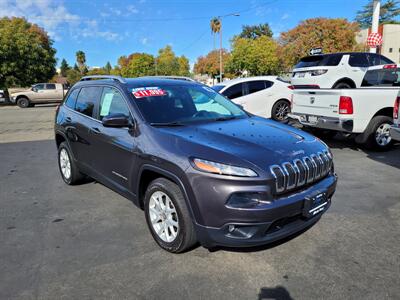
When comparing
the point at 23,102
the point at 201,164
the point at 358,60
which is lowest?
the point at 23,102

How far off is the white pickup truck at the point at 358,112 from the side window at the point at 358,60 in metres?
4.48

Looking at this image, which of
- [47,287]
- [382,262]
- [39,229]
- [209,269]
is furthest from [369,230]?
[39,229]

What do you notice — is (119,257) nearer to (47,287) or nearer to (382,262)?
(47,287)

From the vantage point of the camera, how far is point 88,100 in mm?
4746

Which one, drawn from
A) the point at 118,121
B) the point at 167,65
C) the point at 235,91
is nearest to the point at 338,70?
the point at 235,91

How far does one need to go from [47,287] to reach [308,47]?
35711mm

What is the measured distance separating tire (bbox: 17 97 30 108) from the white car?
2111 centimetres

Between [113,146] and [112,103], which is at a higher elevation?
[112,103]

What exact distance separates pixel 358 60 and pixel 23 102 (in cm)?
2407

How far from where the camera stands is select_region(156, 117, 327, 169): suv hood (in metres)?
2.87

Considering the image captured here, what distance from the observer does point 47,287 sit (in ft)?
9.15

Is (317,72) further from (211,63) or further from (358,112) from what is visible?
(211,63)

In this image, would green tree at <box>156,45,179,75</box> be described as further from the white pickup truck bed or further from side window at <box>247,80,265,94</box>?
the white pickup truck bed

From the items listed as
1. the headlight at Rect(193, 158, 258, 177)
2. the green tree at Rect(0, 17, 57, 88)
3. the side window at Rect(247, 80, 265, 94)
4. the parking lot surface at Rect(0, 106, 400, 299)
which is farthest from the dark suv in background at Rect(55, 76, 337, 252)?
the green tree at Rect(0, 17, 57, 88)
